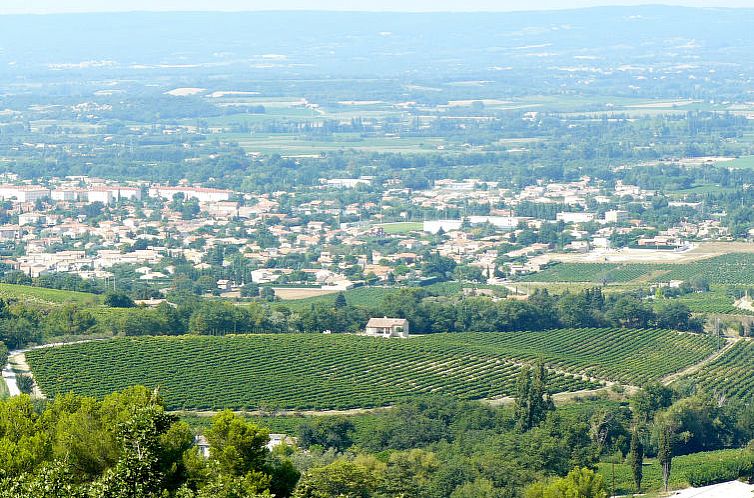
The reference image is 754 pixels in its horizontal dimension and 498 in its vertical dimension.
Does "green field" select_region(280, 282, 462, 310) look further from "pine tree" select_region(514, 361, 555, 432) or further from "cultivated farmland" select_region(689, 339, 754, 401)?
"pine tree" select_region(514, 361, 555, 432)

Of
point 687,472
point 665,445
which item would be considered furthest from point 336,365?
point 687,472

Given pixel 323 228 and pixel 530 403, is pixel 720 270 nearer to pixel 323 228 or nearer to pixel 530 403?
pixel 323 228

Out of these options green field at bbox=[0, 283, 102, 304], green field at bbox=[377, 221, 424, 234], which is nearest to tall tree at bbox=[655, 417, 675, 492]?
green field at bbox=[0, 283, 102, 304]

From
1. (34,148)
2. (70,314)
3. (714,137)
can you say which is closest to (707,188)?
(714,137)

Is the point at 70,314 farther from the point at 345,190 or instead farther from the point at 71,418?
the point at 345,190

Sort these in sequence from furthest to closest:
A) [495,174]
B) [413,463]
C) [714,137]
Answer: [714,137] < [495,174] < [413,463]

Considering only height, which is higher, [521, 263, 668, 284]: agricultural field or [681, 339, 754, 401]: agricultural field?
[681, 339, 754, 401]: agricultural field
